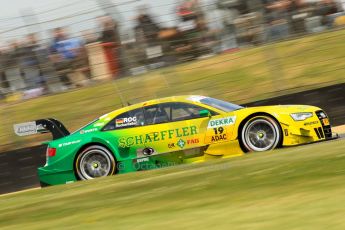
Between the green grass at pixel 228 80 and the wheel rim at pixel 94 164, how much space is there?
11.6 ft

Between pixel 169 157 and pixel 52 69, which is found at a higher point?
pixel 52 69

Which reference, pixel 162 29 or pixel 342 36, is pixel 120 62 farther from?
pixel 342 36

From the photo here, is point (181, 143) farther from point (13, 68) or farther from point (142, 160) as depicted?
point (13, 68)

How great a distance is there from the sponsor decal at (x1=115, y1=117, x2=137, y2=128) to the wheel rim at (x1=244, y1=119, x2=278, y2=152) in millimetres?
1880

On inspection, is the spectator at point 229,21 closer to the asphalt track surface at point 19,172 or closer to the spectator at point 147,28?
the spectator at point 147,28

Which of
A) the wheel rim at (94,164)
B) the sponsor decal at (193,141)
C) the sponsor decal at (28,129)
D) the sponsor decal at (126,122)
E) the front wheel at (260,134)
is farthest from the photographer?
the sponsor decal at (28,129)

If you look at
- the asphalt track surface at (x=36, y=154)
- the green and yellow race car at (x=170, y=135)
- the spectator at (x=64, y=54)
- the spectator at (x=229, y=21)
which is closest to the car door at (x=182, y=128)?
the green and yellow race car at (x=170, y=135)

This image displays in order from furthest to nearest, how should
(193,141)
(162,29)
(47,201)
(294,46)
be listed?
1. (294,46)
2. (162,29)
3. (193,141)
4. (47,201)

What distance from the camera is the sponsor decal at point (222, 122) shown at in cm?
1041

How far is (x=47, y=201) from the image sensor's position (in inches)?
316

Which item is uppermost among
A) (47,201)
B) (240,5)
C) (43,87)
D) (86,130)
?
(240,5)

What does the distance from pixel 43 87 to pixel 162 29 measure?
9.51 feet

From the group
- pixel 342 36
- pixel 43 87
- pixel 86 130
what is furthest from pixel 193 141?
pixel 342 36

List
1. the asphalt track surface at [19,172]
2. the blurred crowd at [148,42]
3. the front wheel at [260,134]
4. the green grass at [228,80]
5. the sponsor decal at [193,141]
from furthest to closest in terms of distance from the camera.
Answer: the green grass at [228,80]
the blurred crowd at [148,42]
the asphalt track surface at [19,172]
the sponsor decal at [193,141]
the front wheel at [260,134]
